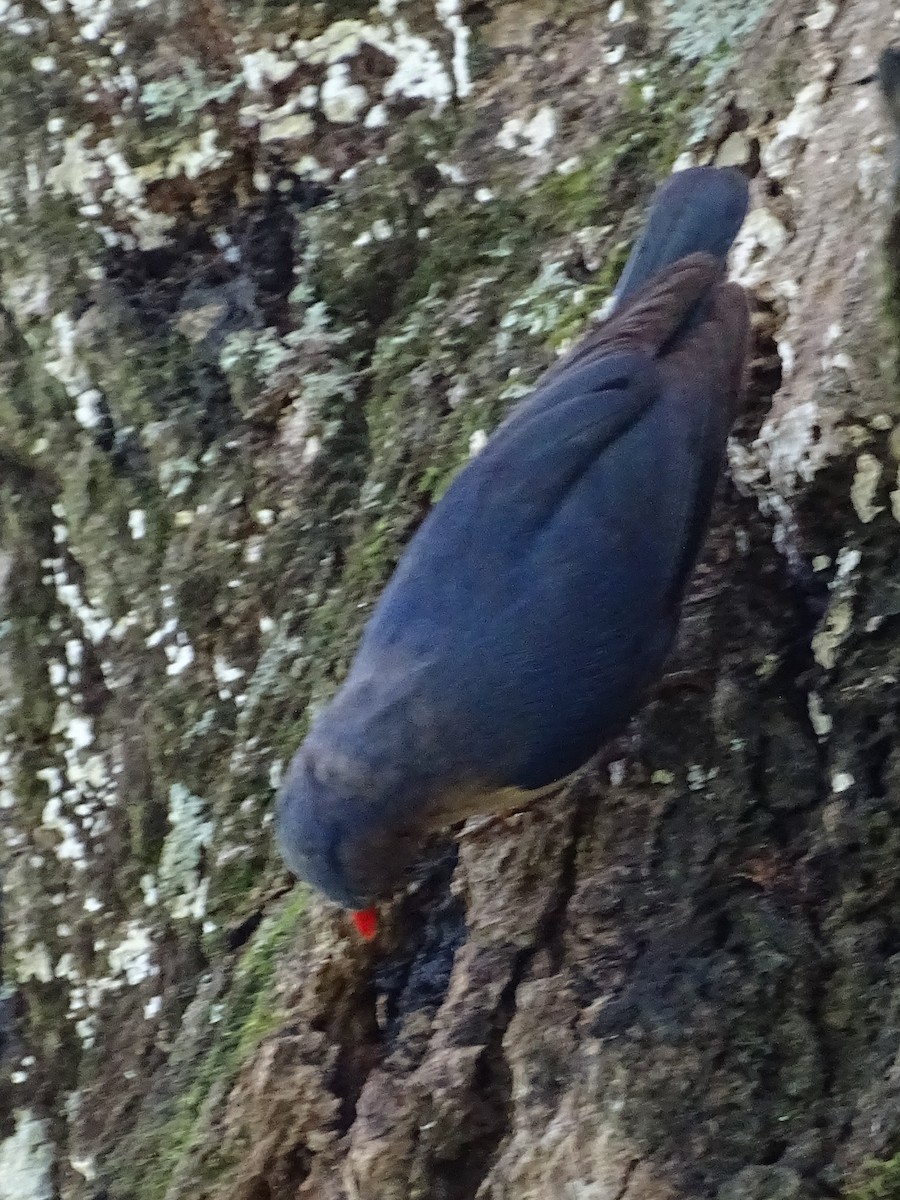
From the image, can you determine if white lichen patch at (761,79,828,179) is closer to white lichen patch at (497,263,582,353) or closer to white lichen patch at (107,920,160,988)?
white lichen patch at (497,263,582,353)

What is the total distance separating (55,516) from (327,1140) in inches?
65.9

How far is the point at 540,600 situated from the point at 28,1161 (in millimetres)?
1877

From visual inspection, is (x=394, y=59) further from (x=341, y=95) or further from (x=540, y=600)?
(x=540, y=600)

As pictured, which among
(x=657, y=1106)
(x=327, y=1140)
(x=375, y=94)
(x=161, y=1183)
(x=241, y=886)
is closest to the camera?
(x=657, y=1106)

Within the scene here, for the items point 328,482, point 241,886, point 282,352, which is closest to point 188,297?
point 282,352

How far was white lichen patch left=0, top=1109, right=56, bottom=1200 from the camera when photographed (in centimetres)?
279

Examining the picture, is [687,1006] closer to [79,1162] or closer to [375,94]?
[79,1162]

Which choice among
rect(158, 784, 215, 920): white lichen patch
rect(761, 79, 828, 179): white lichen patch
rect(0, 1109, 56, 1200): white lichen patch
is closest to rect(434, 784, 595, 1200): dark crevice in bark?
rect(158, 784, 215, 920): white lichen patch

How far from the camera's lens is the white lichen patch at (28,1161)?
2.79 metres

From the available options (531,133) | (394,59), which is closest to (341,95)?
(394,59)

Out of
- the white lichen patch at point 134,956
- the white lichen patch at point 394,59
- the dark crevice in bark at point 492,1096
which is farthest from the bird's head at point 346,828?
the white lichen patch at point 394,59

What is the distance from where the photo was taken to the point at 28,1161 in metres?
2.82

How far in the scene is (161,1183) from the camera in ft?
8.13

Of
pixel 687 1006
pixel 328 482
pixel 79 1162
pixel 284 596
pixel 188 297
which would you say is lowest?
pixel 79 1162
